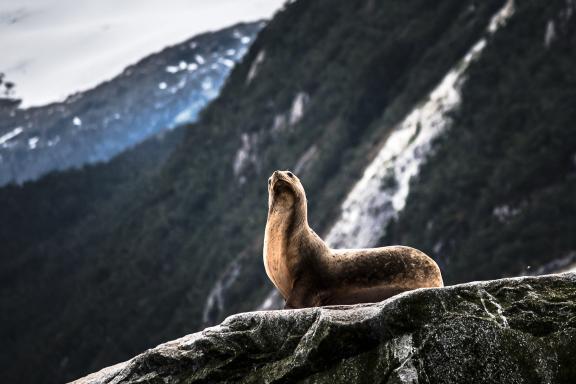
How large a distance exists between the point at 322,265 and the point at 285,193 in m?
1.14

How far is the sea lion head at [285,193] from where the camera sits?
499 inches

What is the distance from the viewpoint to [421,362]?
9633 mm

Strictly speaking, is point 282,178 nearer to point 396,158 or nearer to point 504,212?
point 504,212

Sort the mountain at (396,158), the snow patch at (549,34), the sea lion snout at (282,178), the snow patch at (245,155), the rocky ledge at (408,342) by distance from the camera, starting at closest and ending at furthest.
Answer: the rocky ledge at (408,342) → the sea lion snout at (282,178) → the mountain at (396,158) → the snow patch at (549,34) → the snow patch at (245,155)

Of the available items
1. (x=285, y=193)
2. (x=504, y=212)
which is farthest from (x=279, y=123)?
(x=285, y=193)

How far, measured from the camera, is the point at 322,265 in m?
12.8

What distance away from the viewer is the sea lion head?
12672mm

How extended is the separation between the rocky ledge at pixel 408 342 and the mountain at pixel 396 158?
243 feet

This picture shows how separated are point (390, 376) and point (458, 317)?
0.97 m

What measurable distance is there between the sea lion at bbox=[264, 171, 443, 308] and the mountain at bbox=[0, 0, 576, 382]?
236ft

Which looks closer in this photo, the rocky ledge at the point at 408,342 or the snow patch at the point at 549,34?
the rocky ledge at the point at 408,342

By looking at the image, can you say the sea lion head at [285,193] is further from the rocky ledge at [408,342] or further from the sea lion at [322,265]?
the rocky ledge at [408,342]

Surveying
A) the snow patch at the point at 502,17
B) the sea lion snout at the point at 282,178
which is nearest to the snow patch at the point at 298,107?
the snow patch at the point at 502,17

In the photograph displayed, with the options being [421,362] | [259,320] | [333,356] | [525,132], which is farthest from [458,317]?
[525,132]
